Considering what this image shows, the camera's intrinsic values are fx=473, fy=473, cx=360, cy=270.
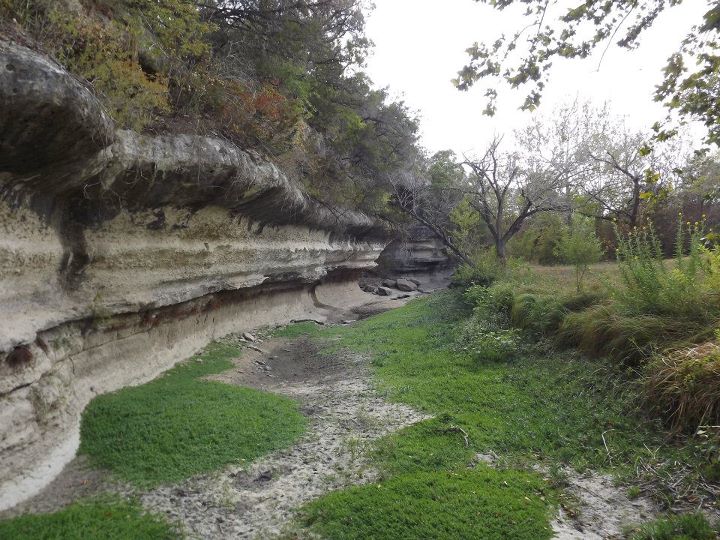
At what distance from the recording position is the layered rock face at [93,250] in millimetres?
4164

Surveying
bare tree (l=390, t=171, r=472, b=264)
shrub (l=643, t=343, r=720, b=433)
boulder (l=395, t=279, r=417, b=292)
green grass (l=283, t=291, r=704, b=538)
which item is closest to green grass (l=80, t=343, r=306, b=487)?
green grass (l=283, t=291, r=704, b=538)

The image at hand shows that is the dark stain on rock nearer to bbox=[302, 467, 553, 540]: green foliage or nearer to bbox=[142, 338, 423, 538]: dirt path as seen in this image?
bbox=[142, 338, 423, 538]: dirt path

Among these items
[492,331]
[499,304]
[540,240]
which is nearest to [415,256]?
[540,240]

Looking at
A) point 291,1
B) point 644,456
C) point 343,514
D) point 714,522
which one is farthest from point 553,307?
point 291,1

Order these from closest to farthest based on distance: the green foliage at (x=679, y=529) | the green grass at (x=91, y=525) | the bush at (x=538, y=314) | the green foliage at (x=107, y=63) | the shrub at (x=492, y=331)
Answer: the green foliage at (x=679, y=529)
the green grass at (x=91, y=525)
the green foliage at (x=107, y=63)
the shrub at (x=492, y=331)
the bush at (x=538, y=314)

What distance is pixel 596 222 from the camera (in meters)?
21.9

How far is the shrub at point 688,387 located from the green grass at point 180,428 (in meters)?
3.82

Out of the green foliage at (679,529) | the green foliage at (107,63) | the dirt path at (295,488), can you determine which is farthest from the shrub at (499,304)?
the green foliage at (107,63)

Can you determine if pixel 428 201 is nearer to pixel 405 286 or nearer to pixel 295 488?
pixel 405 286

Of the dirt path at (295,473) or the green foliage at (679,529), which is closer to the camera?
the green foliage at (679,529)

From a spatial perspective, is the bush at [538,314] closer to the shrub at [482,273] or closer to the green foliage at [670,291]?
the green foliage at [670,291]

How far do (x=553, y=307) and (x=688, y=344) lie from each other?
Result: 3129mm

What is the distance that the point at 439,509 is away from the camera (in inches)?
143

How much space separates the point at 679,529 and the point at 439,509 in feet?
5.24
